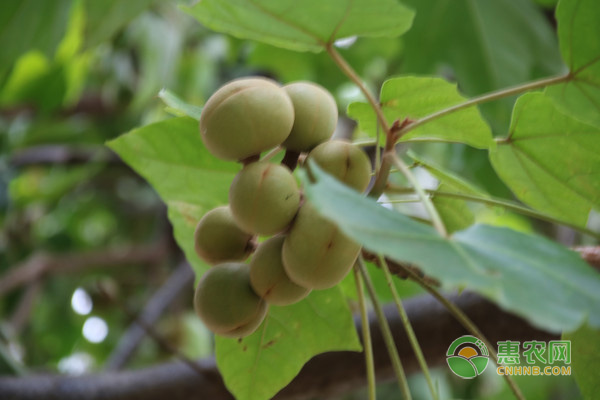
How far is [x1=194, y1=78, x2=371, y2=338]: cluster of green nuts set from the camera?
0.48 metres

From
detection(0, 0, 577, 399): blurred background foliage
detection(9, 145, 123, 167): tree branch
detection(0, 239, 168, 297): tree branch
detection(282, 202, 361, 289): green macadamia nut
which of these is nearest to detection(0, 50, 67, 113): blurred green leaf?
detection(0, 0, 577, 399): blurred background foliage

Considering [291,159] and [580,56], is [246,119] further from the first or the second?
[580,56]

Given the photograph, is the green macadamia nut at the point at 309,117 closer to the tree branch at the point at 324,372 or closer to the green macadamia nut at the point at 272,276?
the green macadamia nut at the point at 272,276

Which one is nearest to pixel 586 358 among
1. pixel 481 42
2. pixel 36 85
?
pixel 481 42

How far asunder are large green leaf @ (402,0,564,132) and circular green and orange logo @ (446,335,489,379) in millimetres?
529

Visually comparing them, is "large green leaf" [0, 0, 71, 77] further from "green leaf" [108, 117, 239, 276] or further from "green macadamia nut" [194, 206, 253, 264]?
A: "green macadamia nut" [194, 206, 253, 264]

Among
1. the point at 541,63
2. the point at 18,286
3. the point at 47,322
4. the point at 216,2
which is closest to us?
the point at 216,2

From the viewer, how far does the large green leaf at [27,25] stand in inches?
41.7

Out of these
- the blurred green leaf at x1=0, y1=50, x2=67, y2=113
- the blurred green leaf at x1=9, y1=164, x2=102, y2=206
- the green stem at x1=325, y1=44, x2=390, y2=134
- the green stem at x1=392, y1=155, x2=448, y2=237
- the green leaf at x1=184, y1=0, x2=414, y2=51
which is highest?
the green leaf at x1=184, y1=0, x2=414, y2=51

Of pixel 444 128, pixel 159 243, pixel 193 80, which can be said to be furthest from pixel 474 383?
pixel 444 128

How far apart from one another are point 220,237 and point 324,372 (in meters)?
0.46

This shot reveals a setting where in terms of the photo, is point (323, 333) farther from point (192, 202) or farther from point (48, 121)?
point (48, 121)

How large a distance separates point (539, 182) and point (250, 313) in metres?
0.30

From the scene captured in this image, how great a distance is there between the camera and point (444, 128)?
1.91ft
